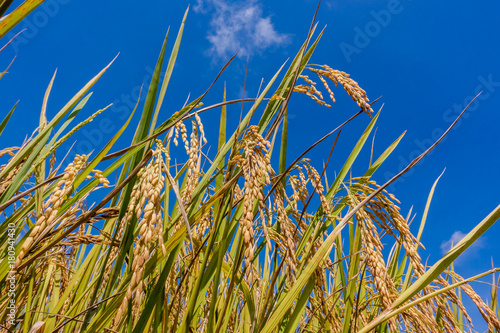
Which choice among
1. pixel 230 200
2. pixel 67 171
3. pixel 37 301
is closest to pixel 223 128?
pixel 230 200

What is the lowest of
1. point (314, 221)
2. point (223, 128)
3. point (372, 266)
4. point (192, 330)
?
point (192, 330)

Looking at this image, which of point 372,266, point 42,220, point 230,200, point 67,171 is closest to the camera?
point 42,220

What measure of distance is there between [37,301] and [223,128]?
4.61ft

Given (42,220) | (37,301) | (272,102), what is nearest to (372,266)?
(272,102)

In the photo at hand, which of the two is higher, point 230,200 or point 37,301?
point 230,200

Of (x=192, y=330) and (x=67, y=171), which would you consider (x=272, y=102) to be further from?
(x=192, y=330)

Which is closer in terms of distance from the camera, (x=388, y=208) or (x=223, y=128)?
(x=388, y=208)

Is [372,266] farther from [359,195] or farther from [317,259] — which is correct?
[359,195]

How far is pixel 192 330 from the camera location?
1.40 m

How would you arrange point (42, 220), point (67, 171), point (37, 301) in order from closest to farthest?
point (42, 220) < point (67, 171) < point (37, 301)

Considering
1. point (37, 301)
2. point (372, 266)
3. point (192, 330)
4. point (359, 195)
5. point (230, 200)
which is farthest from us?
point (37, 301)

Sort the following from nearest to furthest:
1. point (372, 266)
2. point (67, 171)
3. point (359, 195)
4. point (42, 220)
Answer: point (42, 220) < point (67, 171) < point (372, 266) < point (359, 195)

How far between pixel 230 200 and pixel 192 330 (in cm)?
61

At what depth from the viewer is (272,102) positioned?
143 centimetres
